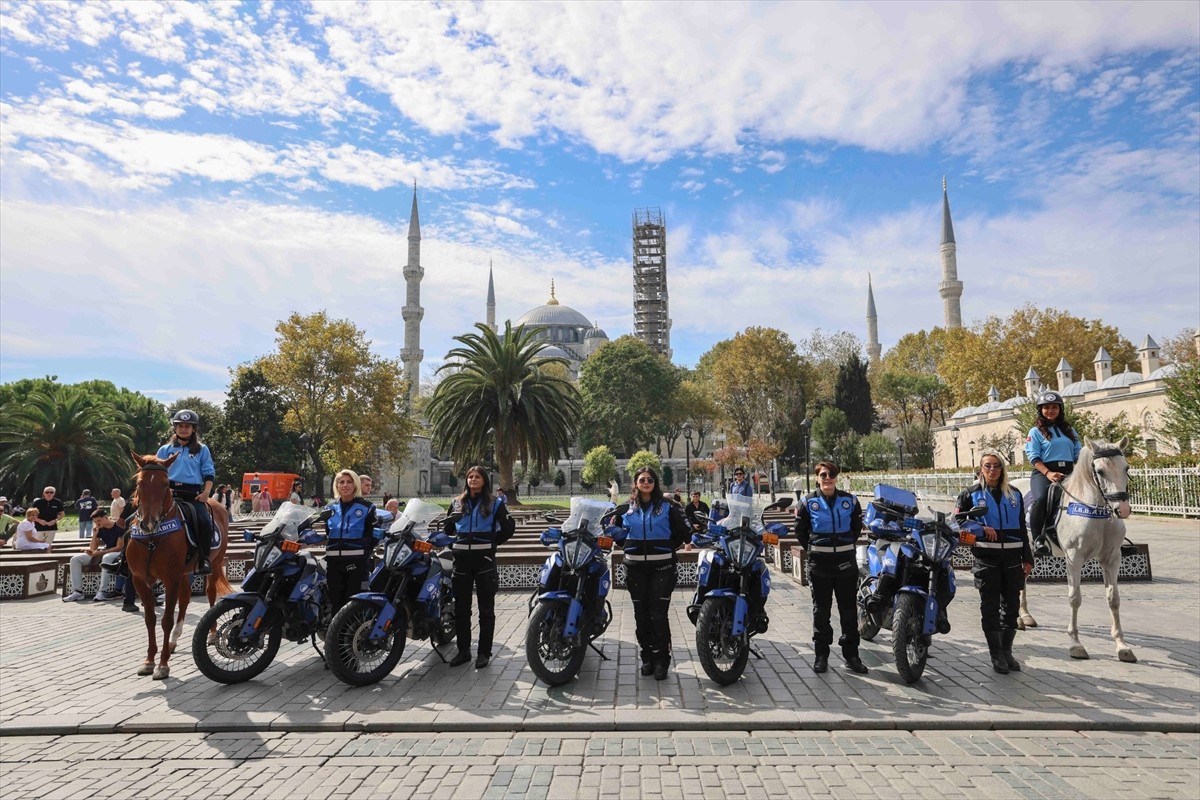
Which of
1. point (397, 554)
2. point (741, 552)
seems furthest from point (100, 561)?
point (741, 552)

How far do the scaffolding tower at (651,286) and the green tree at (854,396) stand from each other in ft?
116

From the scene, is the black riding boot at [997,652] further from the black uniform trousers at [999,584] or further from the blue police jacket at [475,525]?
the blue police jacket at [475,525]

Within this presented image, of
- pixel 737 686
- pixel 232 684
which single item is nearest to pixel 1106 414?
pixel 737 686

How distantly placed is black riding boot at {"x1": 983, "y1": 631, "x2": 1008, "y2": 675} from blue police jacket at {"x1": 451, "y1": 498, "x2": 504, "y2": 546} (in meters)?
4.21

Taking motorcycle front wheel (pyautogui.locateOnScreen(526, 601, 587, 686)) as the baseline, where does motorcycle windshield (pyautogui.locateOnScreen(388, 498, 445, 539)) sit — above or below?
above

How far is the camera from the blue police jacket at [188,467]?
263 inches

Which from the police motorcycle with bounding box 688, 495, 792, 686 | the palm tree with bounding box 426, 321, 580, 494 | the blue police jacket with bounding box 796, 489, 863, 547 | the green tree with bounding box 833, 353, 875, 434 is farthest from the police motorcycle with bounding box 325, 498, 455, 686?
the green tree with bounding box 833, 353, 875, 434

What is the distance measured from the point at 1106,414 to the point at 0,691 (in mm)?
44485

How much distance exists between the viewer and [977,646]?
6953mm

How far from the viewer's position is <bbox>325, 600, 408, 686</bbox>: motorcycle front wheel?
5.65 meters

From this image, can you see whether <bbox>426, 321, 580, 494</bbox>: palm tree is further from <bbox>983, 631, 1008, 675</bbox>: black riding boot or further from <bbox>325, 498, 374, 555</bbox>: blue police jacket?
<bbox>983, 631, 1008, 675</bbox>: black riding boot

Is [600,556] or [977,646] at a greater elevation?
[600,556]

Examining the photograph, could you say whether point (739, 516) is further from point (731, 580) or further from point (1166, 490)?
point (1166, 490)

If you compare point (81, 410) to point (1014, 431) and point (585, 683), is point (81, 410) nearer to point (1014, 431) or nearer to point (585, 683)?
point (585, 683)
